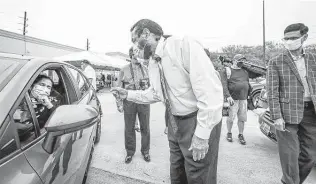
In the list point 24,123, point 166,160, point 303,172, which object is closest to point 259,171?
point 303,172

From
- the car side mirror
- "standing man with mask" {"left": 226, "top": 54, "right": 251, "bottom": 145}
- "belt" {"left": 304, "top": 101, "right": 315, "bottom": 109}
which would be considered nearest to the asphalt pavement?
"standing man with mask" {"left": 226, "top": 54, "right": 251, "bottom": 145}

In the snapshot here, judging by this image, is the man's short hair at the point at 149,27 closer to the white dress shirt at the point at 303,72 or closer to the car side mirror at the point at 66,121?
the car side mirror at the point at 66,121

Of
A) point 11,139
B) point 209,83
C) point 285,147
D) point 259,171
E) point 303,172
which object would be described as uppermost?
point 209,83

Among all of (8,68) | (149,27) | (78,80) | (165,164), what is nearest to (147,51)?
(149,27)

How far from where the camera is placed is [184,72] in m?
1.46

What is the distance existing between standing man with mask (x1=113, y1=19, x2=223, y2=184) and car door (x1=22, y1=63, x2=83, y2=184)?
73cm

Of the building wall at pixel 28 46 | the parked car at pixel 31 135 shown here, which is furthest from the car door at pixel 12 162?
the building wall at pixel 28 46

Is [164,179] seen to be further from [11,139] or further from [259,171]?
[11,139]

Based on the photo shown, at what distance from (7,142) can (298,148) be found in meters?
2.37

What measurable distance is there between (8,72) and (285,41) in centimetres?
245

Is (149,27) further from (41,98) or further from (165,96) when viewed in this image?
(41,98)

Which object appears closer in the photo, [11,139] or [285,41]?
[11,139]

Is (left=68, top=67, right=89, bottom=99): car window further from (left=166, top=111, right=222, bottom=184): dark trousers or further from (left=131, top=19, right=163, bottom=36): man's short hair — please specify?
(left=166, top=111, right=222, bottom=184): dark trousers

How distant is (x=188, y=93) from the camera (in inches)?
58.8
